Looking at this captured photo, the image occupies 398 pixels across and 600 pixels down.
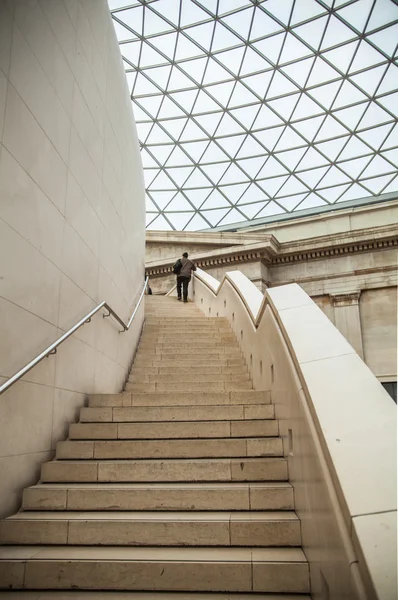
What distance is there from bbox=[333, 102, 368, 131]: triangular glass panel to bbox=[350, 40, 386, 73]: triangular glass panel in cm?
202

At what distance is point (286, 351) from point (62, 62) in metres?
4.57

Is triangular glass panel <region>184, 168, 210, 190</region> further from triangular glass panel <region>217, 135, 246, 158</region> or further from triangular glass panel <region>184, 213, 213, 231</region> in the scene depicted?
triangular glass panel <region>217, 135, 246, 158</region>

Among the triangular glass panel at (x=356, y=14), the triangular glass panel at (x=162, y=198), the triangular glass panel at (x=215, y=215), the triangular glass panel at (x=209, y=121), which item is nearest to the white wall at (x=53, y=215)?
the triangular glass panel at (x=356, y=14)

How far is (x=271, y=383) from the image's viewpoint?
6.11 metres

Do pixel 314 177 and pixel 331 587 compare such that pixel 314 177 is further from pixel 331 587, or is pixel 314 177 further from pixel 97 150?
pixel 331 587

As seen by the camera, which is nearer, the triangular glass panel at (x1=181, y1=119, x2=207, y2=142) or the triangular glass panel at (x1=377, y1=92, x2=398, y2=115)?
the triangular glass panel at (x1=377, y1=92, x2=398, y2=115)

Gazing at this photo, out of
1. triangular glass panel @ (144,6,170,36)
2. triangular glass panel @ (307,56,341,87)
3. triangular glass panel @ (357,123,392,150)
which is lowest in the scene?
triangular glass panel @ (357,123,392,150)

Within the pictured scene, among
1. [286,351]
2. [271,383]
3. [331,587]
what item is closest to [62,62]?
[286,351]

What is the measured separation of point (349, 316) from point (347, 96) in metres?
15.1

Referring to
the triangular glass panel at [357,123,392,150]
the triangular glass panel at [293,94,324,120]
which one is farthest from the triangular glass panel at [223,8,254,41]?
the triangular glass panel at [357,123,392,150]

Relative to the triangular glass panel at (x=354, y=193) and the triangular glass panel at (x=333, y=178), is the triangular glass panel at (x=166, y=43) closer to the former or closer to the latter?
the triangular glass panel at (x=333, y=178)

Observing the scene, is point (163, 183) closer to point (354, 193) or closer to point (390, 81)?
point (354, 193)

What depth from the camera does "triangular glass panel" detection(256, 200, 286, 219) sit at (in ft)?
97.2

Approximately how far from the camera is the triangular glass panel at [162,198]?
108 ft
